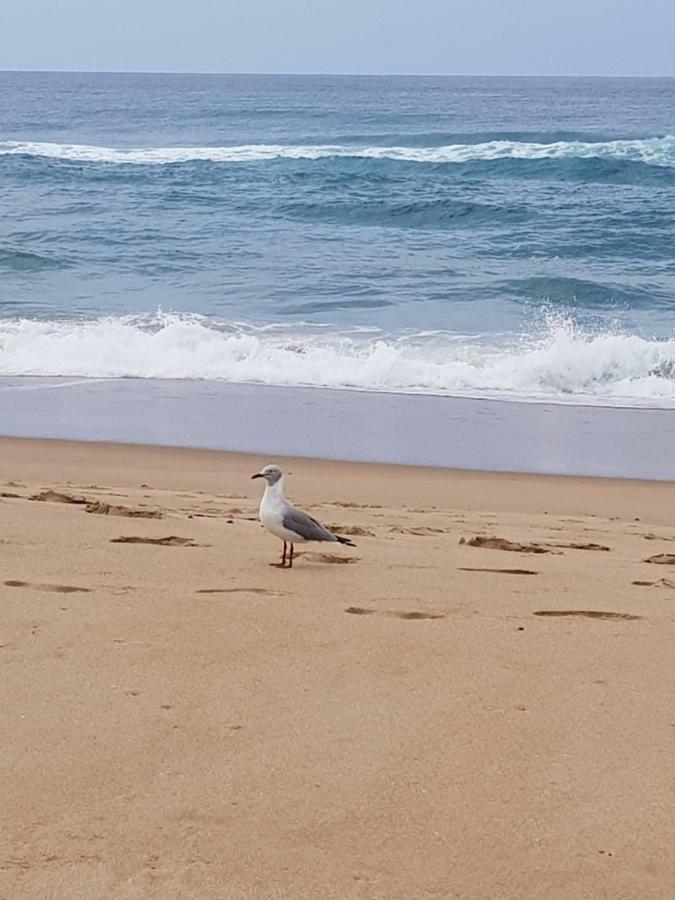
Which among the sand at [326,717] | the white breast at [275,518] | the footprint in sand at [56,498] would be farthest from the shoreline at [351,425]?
the white breast at [275,518]

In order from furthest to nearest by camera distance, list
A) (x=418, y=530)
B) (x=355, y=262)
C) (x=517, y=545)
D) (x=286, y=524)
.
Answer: (x=355, y=262) < (x=418, y=530) < (x=517, y=545) < (x=286, y=524)

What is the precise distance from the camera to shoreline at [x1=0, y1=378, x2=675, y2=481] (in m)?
9.50

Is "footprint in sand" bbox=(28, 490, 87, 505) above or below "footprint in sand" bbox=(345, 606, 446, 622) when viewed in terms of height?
below

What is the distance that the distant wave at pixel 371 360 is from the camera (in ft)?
40.8

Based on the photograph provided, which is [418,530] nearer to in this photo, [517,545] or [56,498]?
[517,545]

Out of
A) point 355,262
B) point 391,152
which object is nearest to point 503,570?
point 355,262

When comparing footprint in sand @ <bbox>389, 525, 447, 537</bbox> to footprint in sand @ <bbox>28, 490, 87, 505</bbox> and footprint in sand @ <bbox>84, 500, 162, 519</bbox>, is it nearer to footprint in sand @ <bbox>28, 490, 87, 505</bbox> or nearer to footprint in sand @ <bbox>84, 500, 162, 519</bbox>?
footprint in sand @ <bbox>84, 500, 162, 519</bbox>

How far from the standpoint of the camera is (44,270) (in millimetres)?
19484

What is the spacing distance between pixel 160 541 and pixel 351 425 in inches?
207

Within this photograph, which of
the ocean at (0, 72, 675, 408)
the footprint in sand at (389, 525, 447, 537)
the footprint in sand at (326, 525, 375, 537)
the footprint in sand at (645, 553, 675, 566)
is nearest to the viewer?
the footprint in sand at (645, 553, 675, 566)

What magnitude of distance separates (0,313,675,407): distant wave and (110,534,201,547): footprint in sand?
268 inches

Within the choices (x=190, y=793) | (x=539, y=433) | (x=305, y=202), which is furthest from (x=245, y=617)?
(x=305, y=202)

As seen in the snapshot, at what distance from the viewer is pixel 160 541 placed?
5465 millimetres

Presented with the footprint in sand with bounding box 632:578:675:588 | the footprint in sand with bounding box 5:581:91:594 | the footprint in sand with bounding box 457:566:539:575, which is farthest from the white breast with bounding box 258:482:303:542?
the footprint in sand with bounding box 632:578:675:588
